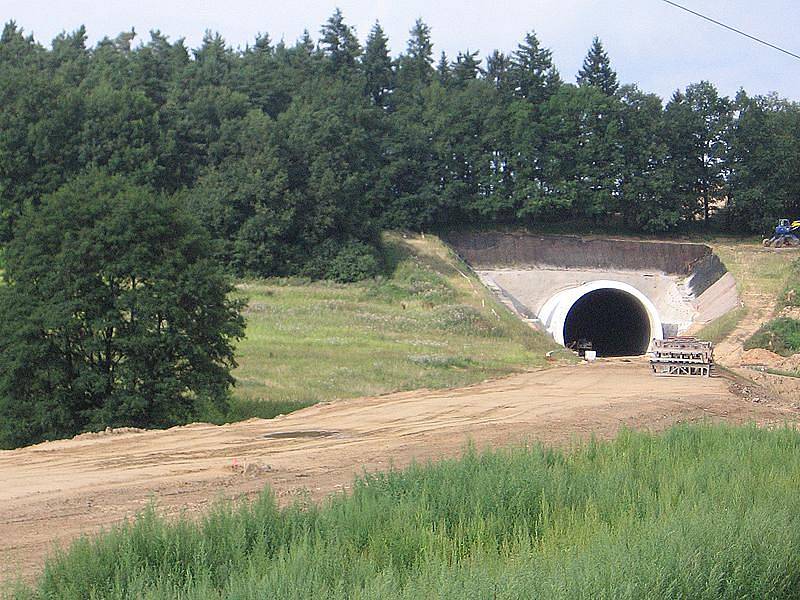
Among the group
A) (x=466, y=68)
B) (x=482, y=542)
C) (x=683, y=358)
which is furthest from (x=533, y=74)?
(x=482, y=542)

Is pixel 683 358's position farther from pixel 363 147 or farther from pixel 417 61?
pixel 417 61

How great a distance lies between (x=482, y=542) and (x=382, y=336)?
32.1m

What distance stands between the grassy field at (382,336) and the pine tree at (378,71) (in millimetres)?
19758

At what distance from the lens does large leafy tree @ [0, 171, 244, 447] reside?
72.0 feet

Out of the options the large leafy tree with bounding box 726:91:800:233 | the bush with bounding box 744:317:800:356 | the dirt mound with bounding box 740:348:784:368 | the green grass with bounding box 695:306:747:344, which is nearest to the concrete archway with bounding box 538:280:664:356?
the green grass with bounding box 695:306:747:344

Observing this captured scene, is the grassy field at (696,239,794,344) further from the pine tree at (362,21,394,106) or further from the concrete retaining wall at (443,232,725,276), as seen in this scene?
the pine tree at (362,21,394,106)

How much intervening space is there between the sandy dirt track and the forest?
Answer: 96.3ft

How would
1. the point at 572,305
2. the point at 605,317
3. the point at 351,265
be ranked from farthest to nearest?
the point at 605,317 < the point at 351,265 < the point at 572,305

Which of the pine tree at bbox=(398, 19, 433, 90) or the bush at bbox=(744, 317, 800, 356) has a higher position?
the pine tree at bbox=(398, 19, 433, 90)

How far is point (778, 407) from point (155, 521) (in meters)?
21.2

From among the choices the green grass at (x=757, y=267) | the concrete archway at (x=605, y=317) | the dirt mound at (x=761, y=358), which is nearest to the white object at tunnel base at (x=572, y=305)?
the concrete archway at (x=605, y=317)

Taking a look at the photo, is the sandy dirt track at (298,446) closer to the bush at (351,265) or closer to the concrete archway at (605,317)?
the concrete archway at (605,317)

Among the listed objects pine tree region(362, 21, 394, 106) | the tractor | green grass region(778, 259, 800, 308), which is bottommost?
green grass region(778, 259, 800, 308)

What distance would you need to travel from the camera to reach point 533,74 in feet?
246
